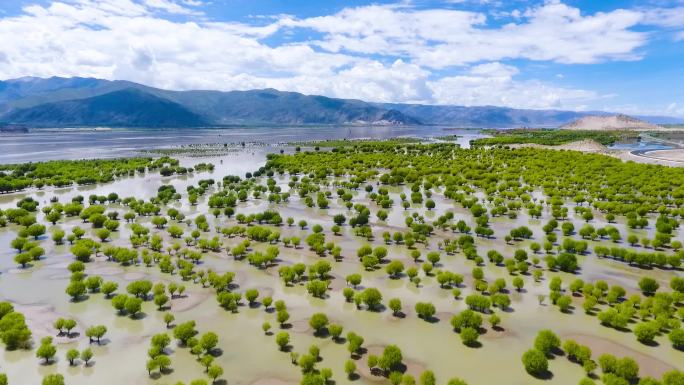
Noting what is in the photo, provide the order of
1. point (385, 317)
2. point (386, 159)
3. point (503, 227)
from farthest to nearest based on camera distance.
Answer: point (386, 159) < point (503, 227) < point (385, 317)

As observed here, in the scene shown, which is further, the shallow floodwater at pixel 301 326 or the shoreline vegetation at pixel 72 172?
the shoreline vegetation at pixel 72 172

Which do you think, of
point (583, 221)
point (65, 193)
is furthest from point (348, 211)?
point (65, 193)

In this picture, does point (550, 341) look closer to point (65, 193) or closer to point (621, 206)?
point (621, 206)

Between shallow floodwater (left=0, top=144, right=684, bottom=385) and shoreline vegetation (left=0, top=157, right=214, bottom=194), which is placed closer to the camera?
shallow floodwater (left=0, top=144, right=684, bottom=385)

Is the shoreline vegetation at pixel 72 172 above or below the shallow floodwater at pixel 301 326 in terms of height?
above

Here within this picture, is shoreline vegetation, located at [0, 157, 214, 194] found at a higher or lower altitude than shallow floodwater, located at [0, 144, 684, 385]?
higher

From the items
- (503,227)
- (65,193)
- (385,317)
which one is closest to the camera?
(385,317)

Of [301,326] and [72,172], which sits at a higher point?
[72,172]

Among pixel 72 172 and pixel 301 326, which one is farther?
pixel 72 172
